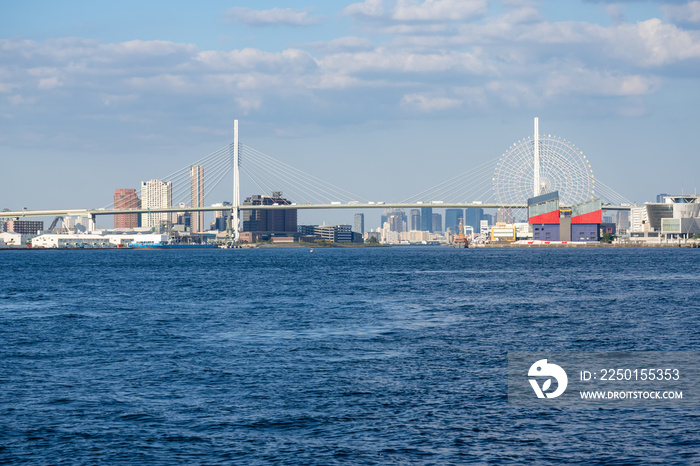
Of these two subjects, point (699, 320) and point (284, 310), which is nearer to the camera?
point (699, 320)

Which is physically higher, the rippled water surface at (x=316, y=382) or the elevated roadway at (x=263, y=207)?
the elevated roadway at (x=263, y=207)

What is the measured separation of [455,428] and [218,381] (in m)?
7.16

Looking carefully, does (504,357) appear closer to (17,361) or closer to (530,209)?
(17,361)

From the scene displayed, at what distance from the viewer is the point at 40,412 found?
54.3 feet

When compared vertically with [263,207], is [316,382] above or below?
below

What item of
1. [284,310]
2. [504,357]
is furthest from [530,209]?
[504,357]

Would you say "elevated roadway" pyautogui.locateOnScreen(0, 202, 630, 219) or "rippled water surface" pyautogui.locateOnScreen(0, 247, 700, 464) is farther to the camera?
"elevated roadway" pyautogui.locateOnScreen(0, 202, 630, 219)

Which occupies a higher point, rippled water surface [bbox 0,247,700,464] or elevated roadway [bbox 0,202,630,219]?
elevated roadway [bbox 0,202,630,219]

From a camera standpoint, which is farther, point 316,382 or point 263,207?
point 263,207

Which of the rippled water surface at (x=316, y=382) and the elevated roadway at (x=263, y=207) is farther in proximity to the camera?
the elevated roadway at (x=263, y=207)

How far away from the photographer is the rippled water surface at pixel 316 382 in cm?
1403

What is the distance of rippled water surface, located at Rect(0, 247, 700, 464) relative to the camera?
14031mm

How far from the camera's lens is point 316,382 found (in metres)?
19.5

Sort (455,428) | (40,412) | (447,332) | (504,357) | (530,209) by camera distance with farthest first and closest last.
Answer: (530,209) → (447,332) → (504,357) → (40,412) → (455,428)
